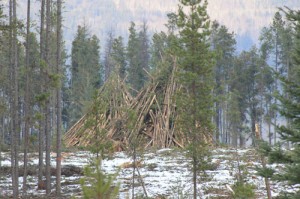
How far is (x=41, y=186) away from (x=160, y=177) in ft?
14.4

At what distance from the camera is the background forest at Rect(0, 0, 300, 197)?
1315cm

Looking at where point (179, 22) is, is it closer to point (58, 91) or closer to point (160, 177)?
point (58, 91)

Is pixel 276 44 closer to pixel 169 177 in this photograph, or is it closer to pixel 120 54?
pixel 120 54

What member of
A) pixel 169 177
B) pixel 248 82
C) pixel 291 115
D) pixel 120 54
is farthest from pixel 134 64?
pixel 291 115

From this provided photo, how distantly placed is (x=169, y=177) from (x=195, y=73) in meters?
6.25

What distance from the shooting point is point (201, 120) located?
13469 mm

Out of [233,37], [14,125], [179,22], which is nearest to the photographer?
[179,22]

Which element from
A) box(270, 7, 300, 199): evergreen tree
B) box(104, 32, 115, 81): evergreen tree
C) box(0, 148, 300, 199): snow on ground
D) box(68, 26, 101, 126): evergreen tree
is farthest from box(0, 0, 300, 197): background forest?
box(0, 148, 300, 199): snow on ground

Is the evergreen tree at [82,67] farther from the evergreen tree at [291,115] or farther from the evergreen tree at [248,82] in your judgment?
the evergreen tree at [291,115]

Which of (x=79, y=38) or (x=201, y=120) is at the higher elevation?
(x=79, y=38)

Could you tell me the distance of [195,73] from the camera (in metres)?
13.2

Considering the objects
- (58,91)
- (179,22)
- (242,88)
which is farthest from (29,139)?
(242,88)

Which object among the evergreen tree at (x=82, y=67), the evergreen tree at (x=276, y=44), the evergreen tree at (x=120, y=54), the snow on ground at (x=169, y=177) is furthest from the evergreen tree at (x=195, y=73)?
the evergreen tree at (x=120, y=54)

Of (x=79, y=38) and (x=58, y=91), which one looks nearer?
(x=58, y=91)
